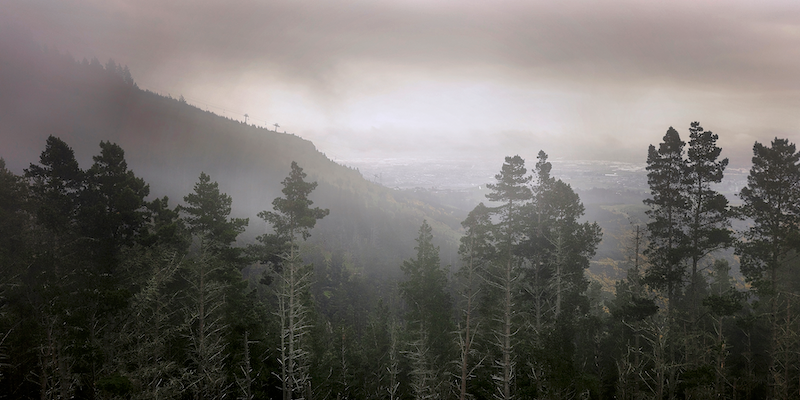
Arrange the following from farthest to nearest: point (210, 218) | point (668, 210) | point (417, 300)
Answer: point (417, 300)
point (210, 218)
point (668, 210)

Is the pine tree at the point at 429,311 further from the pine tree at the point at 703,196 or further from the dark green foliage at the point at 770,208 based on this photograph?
the dark green foliage at the point at 770,208

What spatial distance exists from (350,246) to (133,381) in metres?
102

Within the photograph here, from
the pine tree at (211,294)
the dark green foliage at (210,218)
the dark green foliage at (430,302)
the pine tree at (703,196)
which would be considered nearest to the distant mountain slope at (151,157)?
the dark green foliage at (430,302)

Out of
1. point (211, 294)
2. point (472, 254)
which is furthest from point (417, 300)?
point (211, 294)

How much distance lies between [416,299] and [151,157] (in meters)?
220

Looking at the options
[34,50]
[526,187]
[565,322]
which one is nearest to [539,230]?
[526,187]

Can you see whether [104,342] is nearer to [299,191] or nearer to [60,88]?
[299,191]

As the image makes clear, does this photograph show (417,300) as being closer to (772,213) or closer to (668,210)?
(668,210)

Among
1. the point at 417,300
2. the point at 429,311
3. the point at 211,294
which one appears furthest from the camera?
the point at 417,300

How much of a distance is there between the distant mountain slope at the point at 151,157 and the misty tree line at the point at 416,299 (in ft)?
234

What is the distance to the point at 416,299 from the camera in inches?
942

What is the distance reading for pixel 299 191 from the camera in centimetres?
2477

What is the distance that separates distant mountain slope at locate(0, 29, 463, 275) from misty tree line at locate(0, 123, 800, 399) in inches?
2811

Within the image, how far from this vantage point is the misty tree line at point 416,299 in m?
16.0
